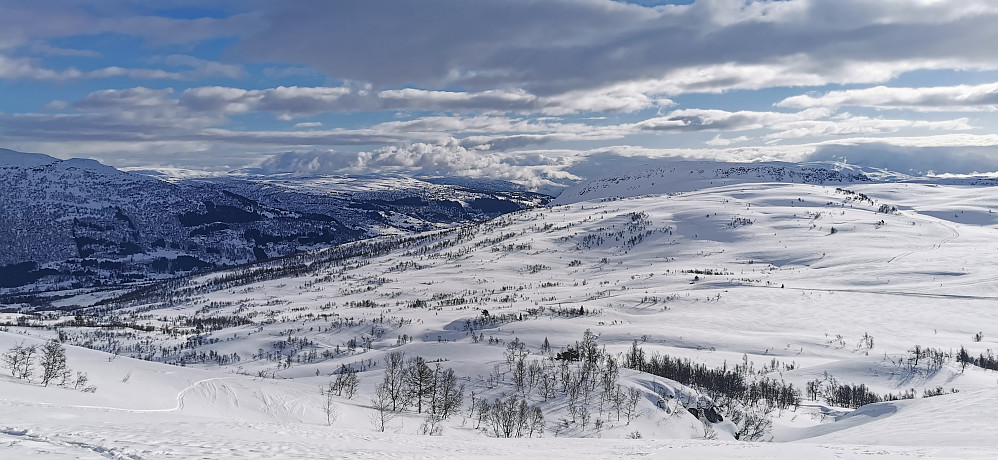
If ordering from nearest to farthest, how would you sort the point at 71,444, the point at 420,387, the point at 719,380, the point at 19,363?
1. the point at 71,444
2. the point at 19,363
3. the point at 420,387
4. the point at 719,380

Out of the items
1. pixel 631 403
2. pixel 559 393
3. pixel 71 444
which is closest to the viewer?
pixel 71 444

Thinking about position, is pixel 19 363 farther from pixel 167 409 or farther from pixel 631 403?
pixel 631 403

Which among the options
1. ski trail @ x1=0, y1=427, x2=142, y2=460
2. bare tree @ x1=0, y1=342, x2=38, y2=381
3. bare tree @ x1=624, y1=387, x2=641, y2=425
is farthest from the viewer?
bare tree @ x1=624, y1=387, x2=641, y2=425

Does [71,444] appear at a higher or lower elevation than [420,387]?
higher

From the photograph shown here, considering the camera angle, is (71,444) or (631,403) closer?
(71,444)

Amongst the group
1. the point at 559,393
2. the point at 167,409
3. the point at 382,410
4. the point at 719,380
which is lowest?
the point at 719,380

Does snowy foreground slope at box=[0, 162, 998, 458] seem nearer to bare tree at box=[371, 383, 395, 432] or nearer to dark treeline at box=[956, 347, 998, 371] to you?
bare tree at box=[371, 383, 395, 432]

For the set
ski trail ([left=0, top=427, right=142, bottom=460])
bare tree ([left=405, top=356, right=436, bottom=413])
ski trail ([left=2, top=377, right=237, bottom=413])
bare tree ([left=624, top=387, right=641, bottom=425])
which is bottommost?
bare tree ([left=624, top=387, right=641, bottom=425])

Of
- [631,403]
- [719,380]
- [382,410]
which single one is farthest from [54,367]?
[719,380]

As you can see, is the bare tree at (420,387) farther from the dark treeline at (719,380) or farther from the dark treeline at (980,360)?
the dark treeline at (980,360)

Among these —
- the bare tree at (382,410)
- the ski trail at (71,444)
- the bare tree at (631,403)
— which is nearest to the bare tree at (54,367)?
the bare tree at (382,410)

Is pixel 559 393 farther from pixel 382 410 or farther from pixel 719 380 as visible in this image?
pixel 719 380

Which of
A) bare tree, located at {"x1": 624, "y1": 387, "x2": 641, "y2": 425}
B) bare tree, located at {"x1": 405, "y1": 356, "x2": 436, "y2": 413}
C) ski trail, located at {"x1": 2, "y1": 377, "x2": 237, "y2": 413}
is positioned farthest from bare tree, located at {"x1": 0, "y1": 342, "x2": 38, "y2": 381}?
bare tree, located at {"x1": 624, "y1": 387, "x2": 641, "y2": 425}

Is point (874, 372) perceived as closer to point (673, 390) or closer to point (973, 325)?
point (673, 390)
